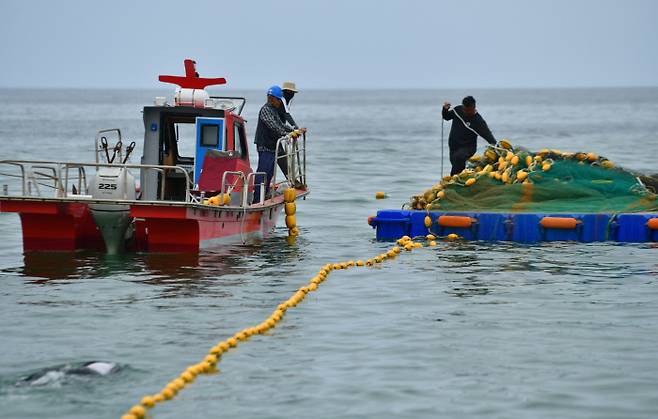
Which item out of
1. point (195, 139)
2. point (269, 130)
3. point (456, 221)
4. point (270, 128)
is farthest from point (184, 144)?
point (456, 221)

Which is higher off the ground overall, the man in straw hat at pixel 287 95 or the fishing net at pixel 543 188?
the man in straw hat at pixel 287 95

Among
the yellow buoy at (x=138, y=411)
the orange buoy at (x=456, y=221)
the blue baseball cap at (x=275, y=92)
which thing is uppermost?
the blue baseball cap at (x=275, y=92)

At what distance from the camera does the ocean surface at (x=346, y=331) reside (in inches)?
369

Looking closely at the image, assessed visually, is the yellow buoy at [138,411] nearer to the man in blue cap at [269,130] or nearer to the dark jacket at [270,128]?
the man in blue cap at [269,130]

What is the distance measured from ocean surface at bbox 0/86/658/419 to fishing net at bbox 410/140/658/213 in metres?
0.93

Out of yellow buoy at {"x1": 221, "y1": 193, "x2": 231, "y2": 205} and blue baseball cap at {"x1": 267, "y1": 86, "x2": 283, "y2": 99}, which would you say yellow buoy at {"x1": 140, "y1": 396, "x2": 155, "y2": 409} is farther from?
blue baseball cap at {"x1": 267, "y1": 86, "x2": 283, "y2": 99}

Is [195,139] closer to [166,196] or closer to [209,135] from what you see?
[209,135]

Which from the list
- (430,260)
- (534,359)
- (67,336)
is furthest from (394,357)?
(430,260)

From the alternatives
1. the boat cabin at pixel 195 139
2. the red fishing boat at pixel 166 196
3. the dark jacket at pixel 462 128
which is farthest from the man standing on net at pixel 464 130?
the boat cabin at pixel 195 139

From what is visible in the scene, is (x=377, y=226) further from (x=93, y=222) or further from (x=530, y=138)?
(x=530, y=138)

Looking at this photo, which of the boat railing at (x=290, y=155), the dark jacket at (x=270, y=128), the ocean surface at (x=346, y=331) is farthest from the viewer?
the boat railing at (x=290, y=155)

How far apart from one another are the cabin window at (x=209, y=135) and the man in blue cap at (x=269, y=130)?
46.6 inches

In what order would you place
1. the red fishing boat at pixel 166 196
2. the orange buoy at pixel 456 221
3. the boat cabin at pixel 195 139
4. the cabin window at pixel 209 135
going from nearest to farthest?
the red fishing boat at pixel 166 196
the boat cabin at pixel 195 139
the cabin window at pixel 209 135
the orange buoy at pixel 456 221

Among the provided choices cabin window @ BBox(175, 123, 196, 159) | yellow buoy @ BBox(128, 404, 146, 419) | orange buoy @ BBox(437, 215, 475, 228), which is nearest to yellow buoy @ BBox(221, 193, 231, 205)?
cabin window @ BBox(175, 123, 196, 159)
